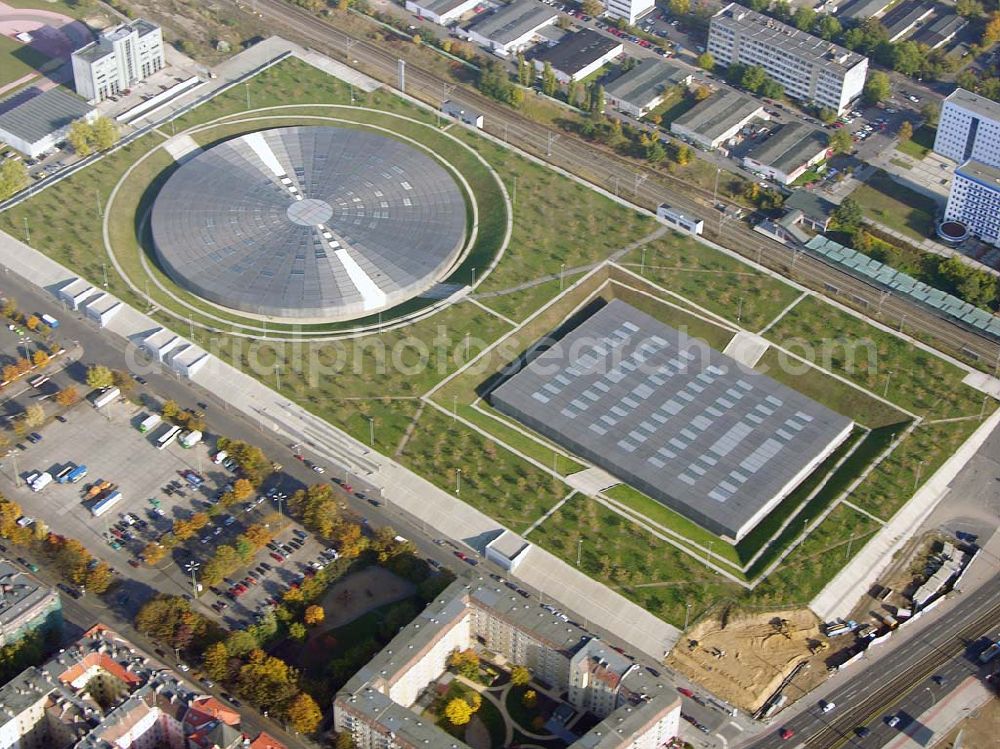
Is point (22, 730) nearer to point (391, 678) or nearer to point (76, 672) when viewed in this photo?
point (76, 672)

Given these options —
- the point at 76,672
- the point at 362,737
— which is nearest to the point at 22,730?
the point at 76,672

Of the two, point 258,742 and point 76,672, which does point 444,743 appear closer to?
point 258,742

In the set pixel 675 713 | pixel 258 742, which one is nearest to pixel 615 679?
pixel 675 713

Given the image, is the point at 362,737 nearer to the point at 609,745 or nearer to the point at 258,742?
the point at 258,742

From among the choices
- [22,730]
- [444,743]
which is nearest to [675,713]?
[444,743]
